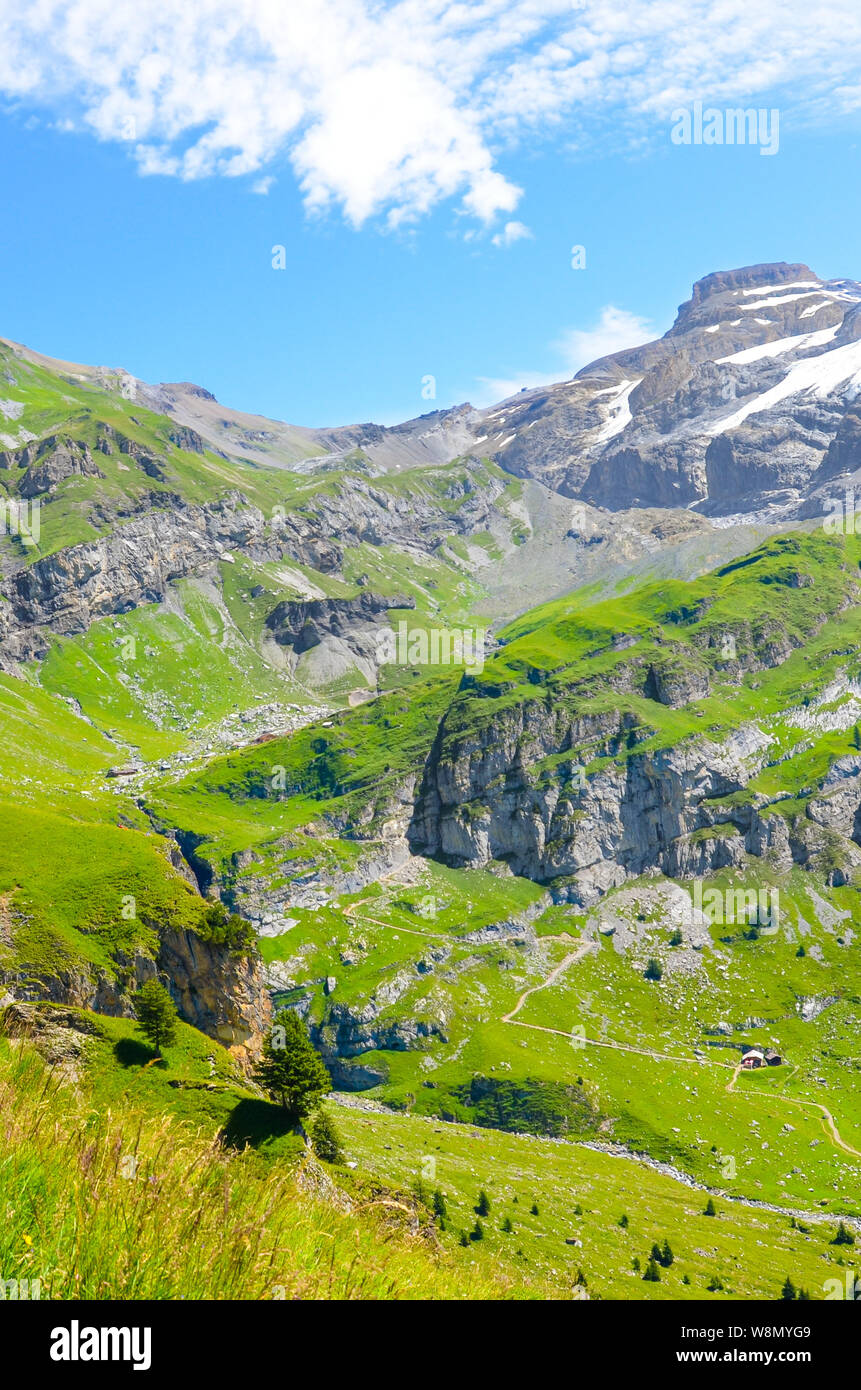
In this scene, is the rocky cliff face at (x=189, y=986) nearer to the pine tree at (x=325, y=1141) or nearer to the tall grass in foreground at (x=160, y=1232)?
the pine tree at (x=325, y=1141)

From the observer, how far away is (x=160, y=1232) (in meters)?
5.75

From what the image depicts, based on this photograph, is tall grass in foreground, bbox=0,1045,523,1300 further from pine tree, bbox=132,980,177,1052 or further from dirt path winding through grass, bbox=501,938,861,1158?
dirt path winding through grass, bbox=501,938,861,1158

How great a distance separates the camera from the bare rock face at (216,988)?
233ft

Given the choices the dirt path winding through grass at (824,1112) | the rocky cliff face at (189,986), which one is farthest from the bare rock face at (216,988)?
the dirt path winding through grass at (824,1112)

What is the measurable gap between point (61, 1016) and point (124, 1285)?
142ft

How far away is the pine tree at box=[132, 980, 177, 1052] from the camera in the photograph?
44.5m

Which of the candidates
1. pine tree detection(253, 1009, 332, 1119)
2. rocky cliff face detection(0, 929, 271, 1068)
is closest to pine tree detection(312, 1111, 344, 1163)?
pine tree detection(253, 1009, 332, 1119)

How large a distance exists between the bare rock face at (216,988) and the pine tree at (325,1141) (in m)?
11.7

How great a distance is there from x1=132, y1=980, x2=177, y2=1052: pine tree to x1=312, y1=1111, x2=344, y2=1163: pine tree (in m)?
14.8

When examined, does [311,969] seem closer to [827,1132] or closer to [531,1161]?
[531,1161]

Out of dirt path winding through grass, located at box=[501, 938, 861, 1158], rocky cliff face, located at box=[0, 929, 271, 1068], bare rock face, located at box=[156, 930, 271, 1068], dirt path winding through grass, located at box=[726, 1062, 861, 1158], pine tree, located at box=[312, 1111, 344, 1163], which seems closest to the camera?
pine tree, located at box=[312, 1111, 344, 1163]

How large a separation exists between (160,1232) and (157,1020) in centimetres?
4381

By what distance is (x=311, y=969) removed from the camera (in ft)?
613
